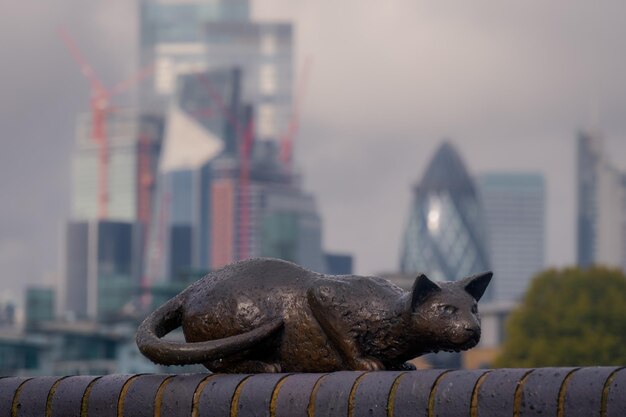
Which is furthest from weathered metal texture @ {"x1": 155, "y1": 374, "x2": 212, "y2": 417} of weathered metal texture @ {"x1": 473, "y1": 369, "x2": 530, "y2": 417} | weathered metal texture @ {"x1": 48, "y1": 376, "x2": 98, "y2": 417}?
weathered metal texture @ {"x1": 473, "y1": 369, "x2": 530, "y2": 417}

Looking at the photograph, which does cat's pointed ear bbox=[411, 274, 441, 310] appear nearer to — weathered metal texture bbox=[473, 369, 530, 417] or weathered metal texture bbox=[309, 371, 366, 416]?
weathered metal texture bbox=[309, 371, 366, 416]

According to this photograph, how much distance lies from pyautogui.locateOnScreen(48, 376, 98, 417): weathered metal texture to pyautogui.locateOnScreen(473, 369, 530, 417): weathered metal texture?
15.3ft

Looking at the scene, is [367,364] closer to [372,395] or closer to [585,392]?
[372,395]

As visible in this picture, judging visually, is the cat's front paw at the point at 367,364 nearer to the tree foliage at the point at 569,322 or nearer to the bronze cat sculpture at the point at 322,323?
the bronze cat sculpture at the point at 322,323

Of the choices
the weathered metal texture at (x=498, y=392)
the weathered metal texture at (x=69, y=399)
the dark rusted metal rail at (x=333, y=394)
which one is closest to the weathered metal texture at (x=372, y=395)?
the dark rusted metal rail at (x=333, y=394)

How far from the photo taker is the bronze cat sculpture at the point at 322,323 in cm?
2245

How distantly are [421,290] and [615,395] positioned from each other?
4447 mm

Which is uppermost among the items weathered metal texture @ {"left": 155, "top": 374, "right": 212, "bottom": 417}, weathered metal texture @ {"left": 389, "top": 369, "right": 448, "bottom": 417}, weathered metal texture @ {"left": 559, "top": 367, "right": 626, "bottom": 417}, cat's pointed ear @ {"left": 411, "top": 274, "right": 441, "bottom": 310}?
cat's pointed ear @ {"left": 411, "top": 274, "right": 441, "bottom": 310}

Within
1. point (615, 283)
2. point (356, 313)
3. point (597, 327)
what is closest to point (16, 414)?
point (356, 313)

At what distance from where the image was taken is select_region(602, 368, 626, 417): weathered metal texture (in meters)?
18.1

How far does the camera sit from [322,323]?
22734 mm

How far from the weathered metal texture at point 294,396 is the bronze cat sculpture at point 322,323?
54.9 inches

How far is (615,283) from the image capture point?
167m

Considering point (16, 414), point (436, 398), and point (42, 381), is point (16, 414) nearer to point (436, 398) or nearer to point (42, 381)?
point (42, 381)
